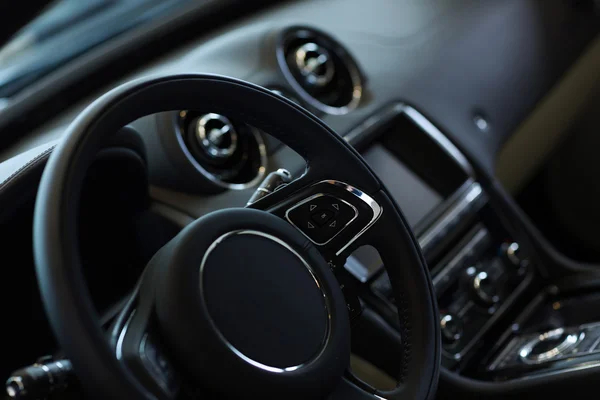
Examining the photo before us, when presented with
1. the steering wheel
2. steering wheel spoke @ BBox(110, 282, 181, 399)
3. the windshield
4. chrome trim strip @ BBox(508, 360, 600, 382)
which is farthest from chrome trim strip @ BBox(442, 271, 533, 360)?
the windshield

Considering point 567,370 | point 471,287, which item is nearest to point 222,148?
point 471,287

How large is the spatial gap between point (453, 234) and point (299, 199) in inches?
22.3

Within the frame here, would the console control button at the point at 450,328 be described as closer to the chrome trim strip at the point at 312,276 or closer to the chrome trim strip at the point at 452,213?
the chrome trim strip at the point at 452,213

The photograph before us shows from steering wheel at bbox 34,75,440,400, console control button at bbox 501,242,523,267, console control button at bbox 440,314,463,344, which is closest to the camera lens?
steering wheel at bbox 34,75,440,400

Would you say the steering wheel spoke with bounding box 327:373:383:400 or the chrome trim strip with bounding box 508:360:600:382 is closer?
the steering wheel spoke with bounding box 327:373:383:400

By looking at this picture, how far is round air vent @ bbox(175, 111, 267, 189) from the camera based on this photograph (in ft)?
3.70

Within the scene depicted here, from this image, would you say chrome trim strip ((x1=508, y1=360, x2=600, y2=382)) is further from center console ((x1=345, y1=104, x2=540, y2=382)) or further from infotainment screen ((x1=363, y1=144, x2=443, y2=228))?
infotainment screen ((x1=363, y1=144, x2=443, y2=228))

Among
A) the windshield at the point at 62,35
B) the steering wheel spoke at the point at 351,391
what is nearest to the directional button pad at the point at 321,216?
the steering wheel spoke at the point at 351,391

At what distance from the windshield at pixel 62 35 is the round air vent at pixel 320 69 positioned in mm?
359

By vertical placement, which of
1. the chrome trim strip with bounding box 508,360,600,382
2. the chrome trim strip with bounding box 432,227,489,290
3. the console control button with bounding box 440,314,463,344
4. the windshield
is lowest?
the chrome trim strip with bounding box 508,360,600,382

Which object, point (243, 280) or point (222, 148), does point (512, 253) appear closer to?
point (222, 148)

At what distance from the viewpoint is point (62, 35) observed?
142 centimetres

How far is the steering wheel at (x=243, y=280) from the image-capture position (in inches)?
26.0

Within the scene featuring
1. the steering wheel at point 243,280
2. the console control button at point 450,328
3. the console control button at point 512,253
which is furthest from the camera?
the console control button at point 512,253
